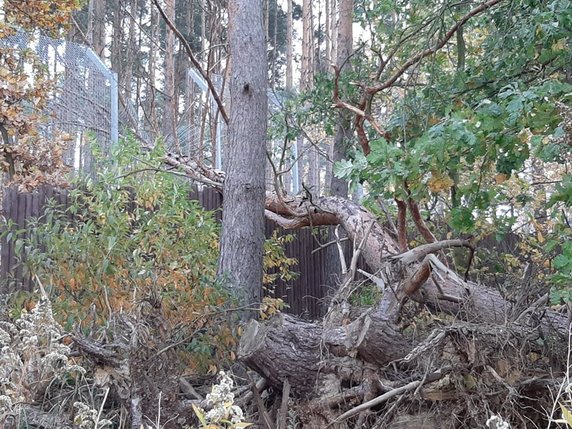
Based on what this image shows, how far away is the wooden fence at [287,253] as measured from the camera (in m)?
6.97

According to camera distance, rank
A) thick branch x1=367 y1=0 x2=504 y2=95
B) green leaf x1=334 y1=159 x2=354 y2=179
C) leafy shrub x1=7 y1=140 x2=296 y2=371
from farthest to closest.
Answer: thick branch x1=367 y1=0 x2=504 y2=95, leafy shrub x1=7 y1=140 x2=296 y2=371, green leaf x1=334 y1=159 x2=354 y2=179

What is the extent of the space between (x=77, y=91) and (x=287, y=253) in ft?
12.3

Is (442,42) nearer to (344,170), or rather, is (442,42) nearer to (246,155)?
(246,155)

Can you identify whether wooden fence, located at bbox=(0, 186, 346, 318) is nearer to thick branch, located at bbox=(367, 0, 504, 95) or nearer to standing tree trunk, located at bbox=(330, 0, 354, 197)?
standing tree trunk, located at bbox=(330, 0, 354, 197)

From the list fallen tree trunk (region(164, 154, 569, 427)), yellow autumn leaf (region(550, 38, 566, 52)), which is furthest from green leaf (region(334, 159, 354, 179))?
yellow autumn leaf (region(550, 38, 566, 52))

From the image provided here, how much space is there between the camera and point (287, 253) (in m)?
9.72

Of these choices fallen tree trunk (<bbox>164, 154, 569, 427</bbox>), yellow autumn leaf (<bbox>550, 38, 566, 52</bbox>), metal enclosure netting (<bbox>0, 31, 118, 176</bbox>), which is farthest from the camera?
metal enclosure netting (<bbox>0, 31, 118, 176</bbox>)

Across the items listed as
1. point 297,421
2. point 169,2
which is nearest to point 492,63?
point 297,421

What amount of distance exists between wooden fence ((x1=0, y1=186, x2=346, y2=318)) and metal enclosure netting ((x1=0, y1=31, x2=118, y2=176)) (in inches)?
71.9

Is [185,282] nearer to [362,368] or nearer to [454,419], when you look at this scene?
[362,368]

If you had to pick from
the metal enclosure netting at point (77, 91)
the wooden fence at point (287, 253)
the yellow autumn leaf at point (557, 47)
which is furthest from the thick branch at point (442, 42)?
the metal enclosure netting at point (77, 91)

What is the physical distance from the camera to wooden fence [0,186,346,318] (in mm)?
6973

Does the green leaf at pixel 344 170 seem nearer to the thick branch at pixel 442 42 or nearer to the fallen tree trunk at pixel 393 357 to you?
the fallen tree trunk at pixel 393 357

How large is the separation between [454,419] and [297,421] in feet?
2.92
